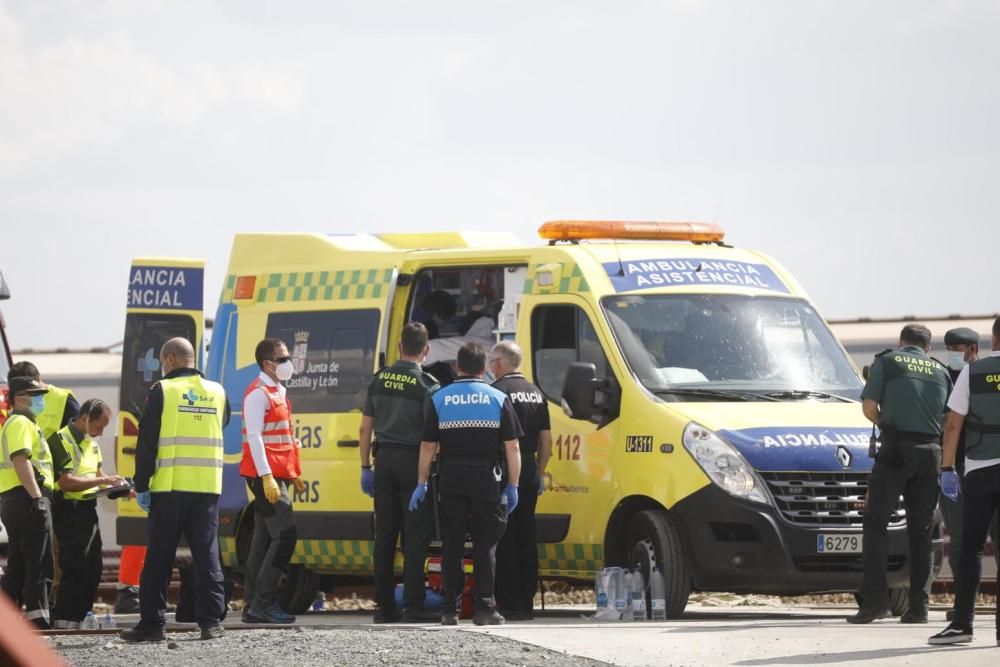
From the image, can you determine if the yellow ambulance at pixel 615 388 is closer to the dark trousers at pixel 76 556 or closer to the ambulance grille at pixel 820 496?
the ambulance grille at pixel 820 496

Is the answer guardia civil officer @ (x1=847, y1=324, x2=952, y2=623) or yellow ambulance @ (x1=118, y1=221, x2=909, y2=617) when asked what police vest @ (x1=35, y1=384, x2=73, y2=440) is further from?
guardia civil officer @ (x1=847, y1=324, x2=952, y2=623)

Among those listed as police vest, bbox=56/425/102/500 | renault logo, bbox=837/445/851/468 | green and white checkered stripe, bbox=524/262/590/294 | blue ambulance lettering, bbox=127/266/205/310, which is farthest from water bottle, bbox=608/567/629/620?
blue ambulance lettering, bbox=127/266/205/310

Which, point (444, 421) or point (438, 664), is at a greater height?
point (444, 421)

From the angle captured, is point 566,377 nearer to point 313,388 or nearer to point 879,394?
point 879,394

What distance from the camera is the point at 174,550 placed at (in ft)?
26.2

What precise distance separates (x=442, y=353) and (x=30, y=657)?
10275 mm

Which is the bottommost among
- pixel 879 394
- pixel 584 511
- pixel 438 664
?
pixel 438 664

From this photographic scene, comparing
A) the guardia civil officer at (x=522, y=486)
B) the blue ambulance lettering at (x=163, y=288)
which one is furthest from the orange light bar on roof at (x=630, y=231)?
the blue ambulance lettering at (x=163, y=288)

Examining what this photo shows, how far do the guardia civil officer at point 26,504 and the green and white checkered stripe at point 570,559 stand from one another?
9.93 ft

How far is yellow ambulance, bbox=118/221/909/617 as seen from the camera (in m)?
9.12

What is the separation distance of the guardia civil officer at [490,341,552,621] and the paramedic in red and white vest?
131cm

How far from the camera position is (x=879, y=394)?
29.3 ft

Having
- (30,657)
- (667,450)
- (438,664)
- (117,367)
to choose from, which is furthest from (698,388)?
(117,367)

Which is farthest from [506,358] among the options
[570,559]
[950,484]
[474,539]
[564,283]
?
[950,484]
